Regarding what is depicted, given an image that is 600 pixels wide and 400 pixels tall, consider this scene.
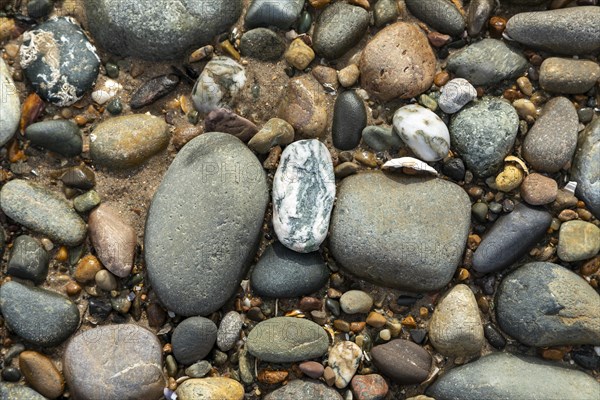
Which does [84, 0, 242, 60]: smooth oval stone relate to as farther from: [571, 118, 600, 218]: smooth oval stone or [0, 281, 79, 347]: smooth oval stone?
[571, 118, 600, 218]: smooth oval stone

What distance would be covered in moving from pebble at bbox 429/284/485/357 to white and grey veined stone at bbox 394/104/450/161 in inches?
30.7

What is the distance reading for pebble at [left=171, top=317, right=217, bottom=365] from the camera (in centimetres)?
317

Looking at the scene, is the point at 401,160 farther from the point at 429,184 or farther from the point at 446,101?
the point at 446,101

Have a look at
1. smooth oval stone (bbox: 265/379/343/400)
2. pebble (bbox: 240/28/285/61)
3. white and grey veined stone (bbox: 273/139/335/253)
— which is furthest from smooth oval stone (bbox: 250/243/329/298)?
pebble (bbox: 240/28/285/61)

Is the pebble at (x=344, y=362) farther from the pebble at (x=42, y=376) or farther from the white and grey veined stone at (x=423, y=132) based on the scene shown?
the pebble at (x=42, y=376)

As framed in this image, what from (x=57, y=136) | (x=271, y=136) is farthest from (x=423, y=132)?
(x=57, y=136)

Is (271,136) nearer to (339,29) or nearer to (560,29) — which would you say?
(339,29)

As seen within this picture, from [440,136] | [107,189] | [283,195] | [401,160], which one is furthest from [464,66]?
[107,189]

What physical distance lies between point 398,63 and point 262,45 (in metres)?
0.80

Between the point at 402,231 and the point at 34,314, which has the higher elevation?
the point at 402,231

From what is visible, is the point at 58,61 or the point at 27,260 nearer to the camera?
the point at 27,260

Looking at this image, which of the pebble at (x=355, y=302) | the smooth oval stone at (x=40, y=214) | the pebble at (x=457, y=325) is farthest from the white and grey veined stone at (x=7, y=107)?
the pebble at (x=457, y=325)

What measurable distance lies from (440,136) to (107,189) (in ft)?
6.38

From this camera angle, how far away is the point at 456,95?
127 inches
